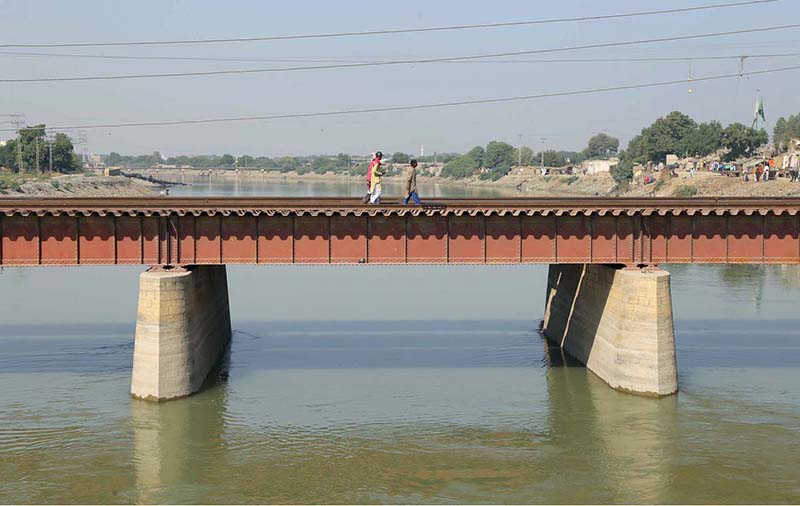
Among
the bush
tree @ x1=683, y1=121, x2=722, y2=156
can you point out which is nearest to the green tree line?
the bush

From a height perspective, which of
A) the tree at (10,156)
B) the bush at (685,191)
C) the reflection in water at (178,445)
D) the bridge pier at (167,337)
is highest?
the tree at (10,156)

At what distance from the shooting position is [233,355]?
43.3 meters

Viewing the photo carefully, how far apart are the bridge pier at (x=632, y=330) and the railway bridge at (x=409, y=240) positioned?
0.19 feet

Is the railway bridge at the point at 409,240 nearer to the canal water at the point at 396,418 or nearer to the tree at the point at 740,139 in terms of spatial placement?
the canal water at the point at 396,418

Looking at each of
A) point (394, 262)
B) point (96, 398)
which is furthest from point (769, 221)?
point (96, 398)

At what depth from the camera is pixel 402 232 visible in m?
35.8

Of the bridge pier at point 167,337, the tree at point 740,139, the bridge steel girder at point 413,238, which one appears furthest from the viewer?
the tree at point 740,139

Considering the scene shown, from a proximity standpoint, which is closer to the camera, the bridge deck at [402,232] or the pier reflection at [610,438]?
the pier reflection at [610,438]

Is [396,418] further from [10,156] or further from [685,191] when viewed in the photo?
[10,156]

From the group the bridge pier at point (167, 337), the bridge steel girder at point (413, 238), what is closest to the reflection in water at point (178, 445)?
the bridge pier at point (167, 337)

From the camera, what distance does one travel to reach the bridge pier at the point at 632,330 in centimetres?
3472

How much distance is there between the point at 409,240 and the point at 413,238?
169 mm

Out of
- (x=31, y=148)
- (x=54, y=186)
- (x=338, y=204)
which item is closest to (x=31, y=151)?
(x=31, y=148)

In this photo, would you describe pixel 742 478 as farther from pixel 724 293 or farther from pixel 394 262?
pixel 724 293
